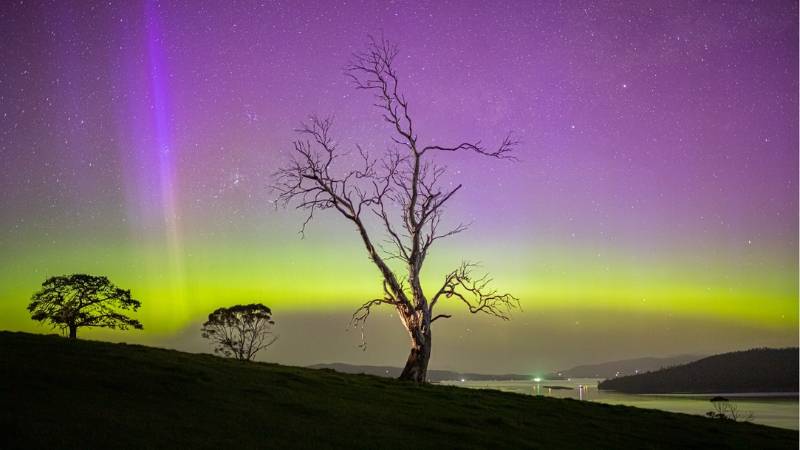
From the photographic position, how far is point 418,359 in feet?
95.4

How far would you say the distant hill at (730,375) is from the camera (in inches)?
5231

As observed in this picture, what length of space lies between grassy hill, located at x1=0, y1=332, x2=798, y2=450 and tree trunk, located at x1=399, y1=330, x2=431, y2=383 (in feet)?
15.7

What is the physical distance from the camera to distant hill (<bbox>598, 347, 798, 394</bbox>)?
436ft

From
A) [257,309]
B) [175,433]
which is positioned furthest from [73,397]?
[257,309]

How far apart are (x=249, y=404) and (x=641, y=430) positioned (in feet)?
38.9

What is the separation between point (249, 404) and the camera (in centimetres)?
1466

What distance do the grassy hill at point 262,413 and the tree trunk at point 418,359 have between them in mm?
4787

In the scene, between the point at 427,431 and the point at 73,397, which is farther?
the point at 427,431

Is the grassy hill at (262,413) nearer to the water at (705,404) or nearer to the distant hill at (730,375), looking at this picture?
the water at (705,404)

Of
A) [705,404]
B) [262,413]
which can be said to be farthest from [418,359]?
[705,404]

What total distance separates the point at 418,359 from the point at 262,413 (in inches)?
627

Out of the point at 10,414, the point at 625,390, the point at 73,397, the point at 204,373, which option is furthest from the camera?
the point at 625,390

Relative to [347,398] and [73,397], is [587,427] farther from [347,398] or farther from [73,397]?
[73,397]

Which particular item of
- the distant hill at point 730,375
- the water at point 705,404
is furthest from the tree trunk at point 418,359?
the distant hill at point 730,375
